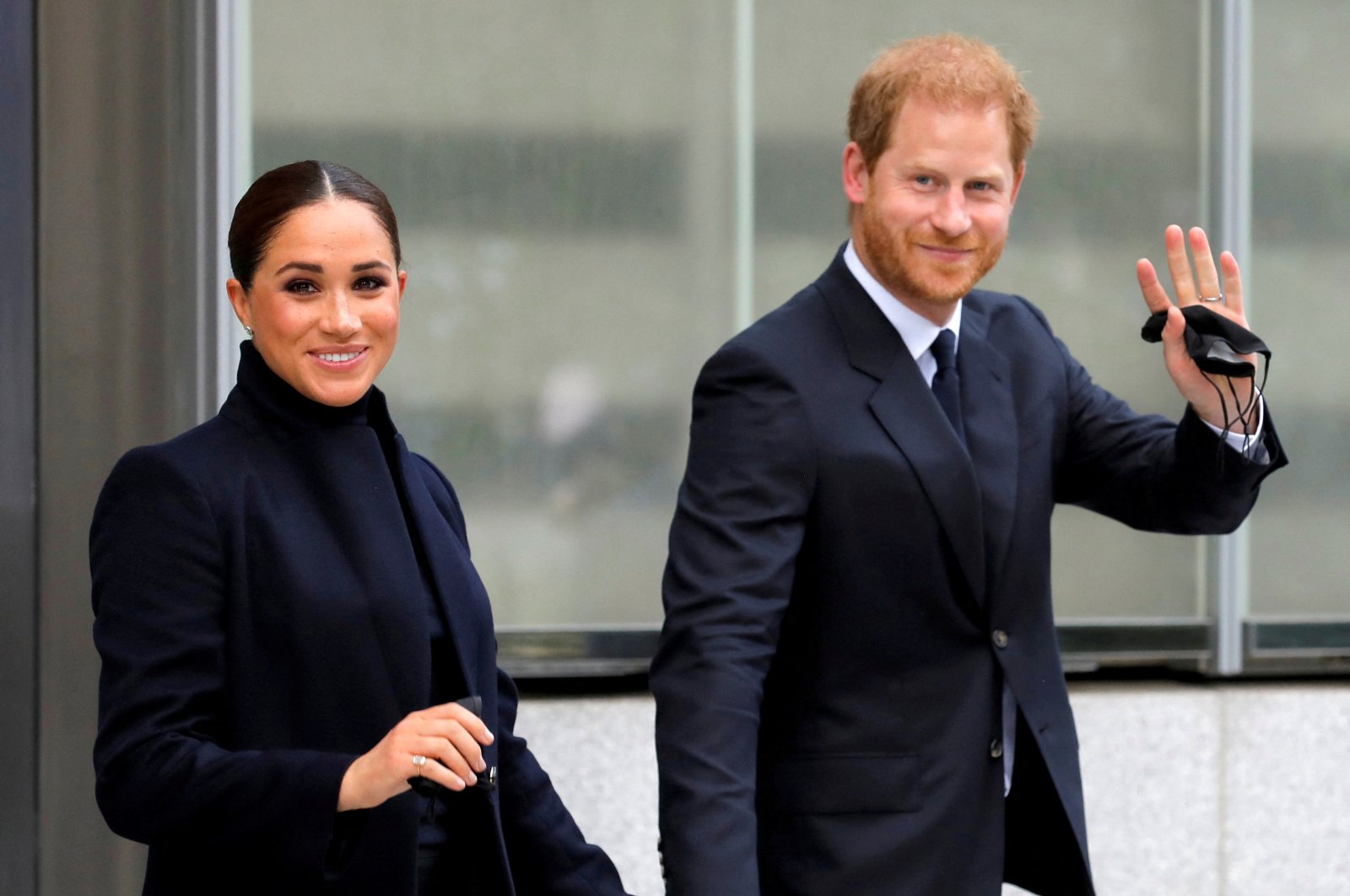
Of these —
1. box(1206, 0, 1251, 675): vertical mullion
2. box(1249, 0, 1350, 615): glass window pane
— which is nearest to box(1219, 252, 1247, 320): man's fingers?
box(1206, 0, 1251, 675): vertical mullion

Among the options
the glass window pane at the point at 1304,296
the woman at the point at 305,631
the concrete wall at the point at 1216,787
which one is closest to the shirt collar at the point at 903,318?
the woman at the point at 305,631

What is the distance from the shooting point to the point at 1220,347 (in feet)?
9.04

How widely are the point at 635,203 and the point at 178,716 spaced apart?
9.59 feet

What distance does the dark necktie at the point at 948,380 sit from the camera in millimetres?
2859

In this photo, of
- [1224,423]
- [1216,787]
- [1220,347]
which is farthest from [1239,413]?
[1216,787]

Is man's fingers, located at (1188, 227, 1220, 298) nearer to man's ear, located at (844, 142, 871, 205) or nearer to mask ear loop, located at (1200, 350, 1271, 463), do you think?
mask ear loop, located at (1200, 350, 1271, 463)

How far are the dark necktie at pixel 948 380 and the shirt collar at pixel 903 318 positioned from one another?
22 mm

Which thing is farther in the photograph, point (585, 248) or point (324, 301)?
point (585, 248)

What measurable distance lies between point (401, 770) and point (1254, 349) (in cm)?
158

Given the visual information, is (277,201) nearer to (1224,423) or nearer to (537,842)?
(537,842)

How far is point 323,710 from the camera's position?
97.3 inches

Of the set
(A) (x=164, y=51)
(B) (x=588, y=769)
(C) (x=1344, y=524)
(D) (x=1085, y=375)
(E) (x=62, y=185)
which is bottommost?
(B) (x=588, y=769)

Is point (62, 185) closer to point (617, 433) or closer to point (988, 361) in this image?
point (617, 433)

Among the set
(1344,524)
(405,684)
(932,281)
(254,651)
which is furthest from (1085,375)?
(1344,524)
